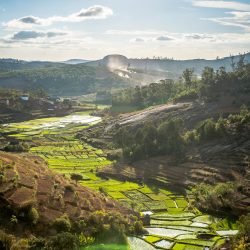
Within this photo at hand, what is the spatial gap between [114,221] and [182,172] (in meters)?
35.3

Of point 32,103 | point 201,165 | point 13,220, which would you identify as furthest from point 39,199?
point 32,103

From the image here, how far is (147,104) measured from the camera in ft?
521

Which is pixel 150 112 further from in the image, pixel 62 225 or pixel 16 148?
pixel 62 225

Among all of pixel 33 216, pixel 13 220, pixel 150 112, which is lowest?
pixel 33 216

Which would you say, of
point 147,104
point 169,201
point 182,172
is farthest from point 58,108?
point 169,201

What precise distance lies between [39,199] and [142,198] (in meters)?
25.3

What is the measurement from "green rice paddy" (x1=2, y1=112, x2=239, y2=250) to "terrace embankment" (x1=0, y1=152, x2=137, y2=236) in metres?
5.44

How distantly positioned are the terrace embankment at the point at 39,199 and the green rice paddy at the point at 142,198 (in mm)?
5441

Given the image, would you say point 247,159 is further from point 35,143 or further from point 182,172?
point 35,143

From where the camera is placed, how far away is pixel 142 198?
66312 millimetres

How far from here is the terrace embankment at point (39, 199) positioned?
40031 mm

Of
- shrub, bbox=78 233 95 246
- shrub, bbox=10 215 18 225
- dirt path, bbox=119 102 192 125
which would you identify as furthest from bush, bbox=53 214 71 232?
dirt path, bbox=119 102 192 125

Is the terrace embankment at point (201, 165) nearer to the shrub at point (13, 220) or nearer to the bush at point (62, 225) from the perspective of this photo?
the bush at point (62, 225)

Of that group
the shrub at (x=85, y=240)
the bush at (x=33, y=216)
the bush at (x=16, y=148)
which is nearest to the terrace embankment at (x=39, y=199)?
the bush at (x=33, y=216)
